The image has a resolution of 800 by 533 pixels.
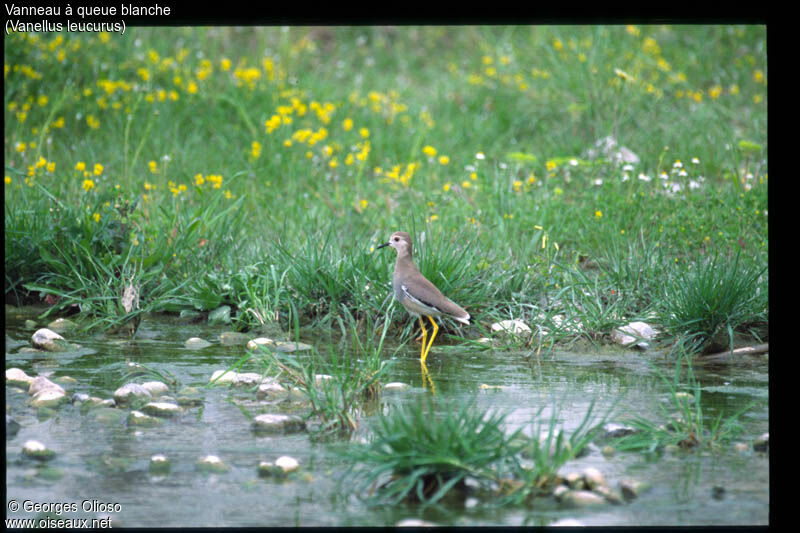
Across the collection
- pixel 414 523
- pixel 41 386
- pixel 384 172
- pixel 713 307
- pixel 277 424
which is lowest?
pixel 414 523

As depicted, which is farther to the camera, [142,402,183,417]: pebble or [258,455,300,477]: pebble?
[142,402,183,417]: pebble

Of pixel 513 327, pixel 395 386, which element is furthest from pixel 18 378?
pixel 513 327

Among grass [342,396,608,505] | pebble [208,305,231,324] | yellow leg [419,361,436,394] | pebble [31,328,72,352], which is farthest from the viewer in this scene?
pebble [208,305,231,324]

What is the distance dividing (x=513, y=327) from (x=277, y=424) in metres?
2.31

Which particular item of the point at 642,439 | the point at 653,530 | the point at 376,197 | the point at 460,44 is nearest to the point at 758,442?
the point at 642,439

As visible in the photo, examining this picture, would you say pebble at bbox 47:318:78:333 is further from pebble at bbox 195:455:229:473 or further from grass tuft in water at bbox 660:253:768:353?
grass tuft in water at bbox 660:253:768:353

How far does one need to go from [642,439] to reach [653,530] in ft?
3.07

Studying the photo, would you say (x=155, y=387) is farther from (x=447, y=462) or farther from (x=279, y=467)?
(x=447, y=462)

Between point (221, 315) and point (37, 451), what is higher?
point (221, 315)

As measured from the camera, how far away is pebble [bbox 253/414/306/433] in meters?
4.47

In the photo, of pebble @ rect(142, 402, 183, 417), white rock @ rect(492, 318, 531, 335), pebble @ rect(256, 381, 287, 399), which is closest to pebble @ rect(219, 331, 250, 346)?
pebble @ rect(256, 381, 287, 399)

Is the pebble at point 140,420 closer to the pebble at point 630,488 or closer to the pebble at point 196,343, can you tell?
the pebble at point 196,343

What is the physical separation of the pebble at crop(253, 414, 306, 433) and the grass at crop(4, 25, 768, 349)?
1.94m

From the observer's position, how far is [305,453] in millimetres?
4164
